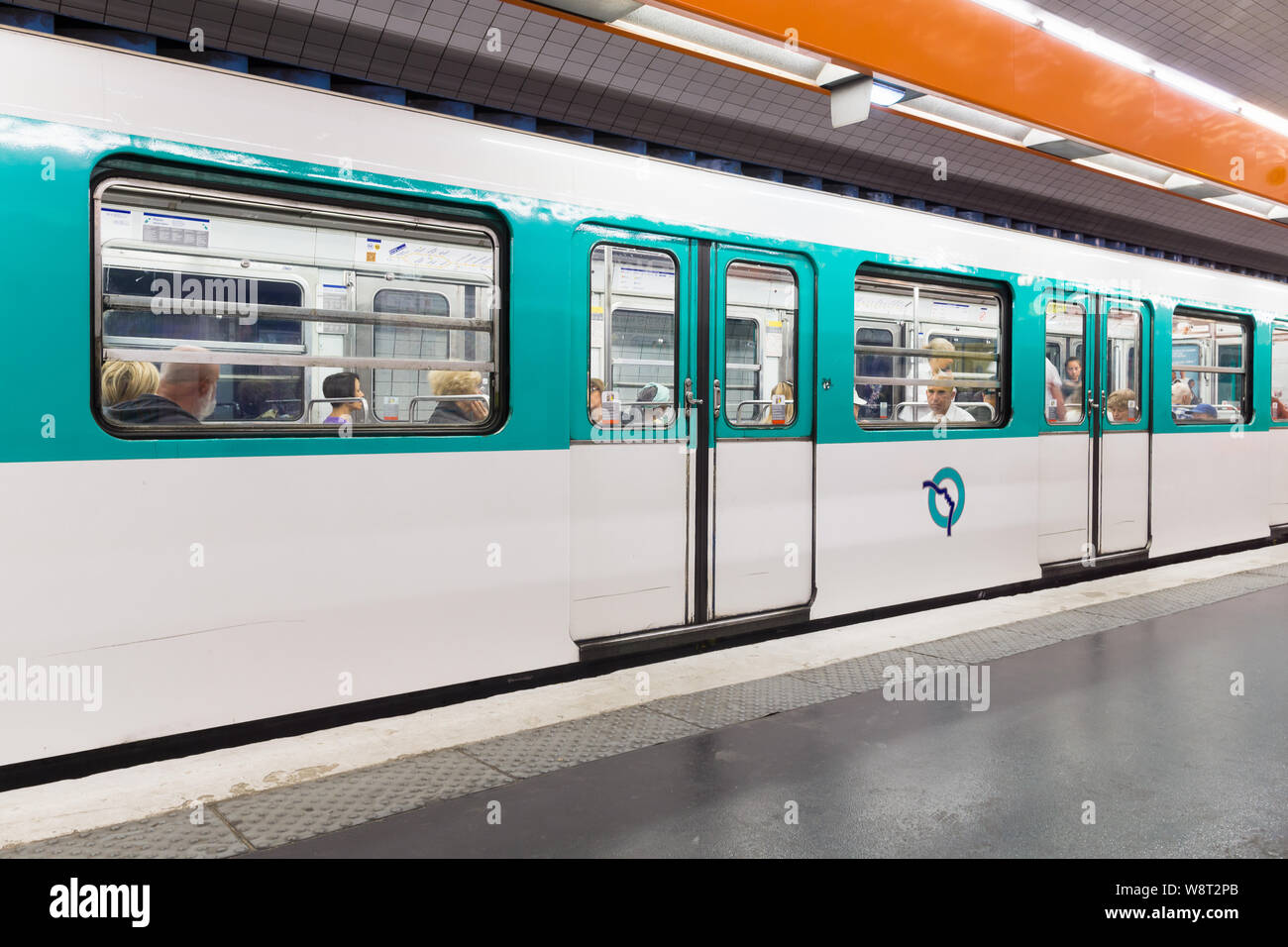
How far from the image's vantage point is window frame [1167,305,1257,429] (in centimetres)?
771

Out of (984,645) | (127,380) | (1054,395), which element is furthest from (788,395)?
(127,380)

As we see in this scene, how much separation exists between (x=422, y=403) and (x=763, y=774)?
1.93 m

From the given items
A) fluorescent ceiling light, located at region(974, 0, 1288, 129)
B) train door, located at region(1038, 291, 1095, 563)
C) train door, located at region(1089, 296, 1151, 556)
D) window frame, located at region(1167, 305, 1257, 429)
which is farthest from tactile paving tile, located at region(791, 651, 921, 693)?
window frame, located at region(1167, 305, 1257, 429)

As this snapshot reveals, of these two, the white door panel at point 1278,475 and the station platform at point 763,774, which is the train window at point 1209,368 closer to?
the white door panel at point 1278,475

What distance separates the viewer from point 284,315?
11.5 ft

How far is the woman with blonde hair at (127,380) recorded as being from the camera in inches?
127

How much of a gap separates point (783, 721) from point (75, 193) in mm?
3159

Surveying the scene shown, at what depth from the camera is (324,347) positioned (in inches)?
144

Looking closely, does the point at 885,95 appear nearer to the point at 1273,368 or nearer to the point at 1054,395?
the point at 1054,395

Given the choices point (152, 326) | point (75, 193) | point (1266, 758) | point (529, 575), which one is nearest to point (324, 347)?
point (152, 326)

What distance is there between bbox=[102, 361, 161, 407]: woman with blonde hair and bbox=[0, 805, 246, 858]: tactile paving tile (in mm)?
1331
